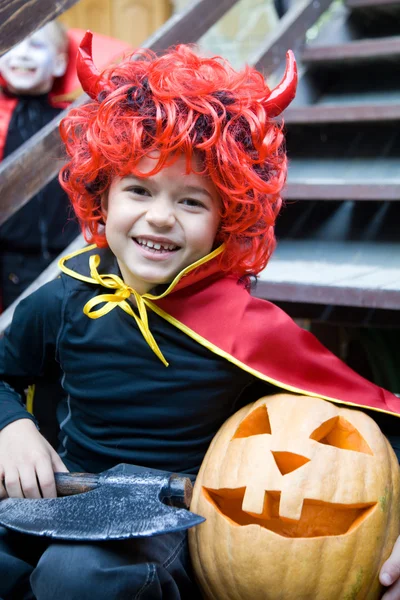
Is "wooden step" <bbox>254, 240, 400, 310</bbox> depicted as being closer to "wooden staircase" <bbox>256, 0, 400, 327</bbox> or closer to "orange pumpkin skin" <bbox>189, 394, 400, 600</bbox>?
"wooden staircase" <bbox>256, 0, 400, 327</bbox>

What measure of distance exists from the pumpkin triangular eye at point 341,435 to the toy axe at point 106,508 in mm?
301

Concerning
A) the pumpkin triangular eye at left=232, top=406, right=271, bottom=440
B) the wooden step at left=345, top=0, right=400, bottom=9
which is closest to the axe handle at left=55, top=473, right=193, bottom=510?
the pumpkin triangular eye at left=232, top=406, right=271, bottom=440

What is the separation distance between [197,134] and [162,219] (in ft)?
0.65

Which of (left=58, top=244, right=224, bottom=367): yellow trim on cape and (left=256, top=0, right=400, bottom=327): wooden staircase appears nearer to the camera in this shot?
(left=58, top=244, right=224, bottom=367): yellow trim on cape

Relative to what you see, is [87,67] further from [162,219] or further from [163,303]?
[163,303]

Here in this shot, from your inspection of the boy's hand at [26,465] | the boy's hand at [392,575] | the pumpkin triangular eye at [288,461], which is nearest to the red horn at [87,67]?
the boy's hand at [26,465]

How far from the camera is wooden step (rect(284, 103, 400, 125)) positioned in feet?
8.64

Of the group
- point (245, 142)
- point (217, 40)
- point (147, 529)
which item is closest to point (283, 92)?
point (245, 142)

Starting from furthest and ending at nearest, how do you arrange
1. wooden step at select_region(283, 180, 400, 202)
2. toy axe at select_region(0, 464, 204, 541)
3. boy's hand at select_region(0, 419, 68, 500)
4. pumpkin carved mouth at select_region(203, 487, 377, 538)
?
wooden step at select_region(283, 180, 400, 202), boy's hand at select_region(0, 419, 68, 500), pumpkin carved mouth at select_region(203, 487, 377, 538), toy axe at select_region(0, 464, 204, 541)

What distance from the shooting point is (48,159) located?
2182 millimetres

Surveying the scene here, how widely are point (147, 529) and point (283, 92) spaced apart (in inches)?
37.6

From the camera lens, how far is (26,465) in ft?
5.10

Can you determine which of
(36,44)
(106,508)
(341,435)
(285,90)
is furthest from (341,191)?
(36,44)

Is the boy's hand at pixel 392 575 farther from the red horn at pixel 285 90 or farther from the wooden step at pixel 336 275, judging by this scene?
the red horn at pixel 285 90
